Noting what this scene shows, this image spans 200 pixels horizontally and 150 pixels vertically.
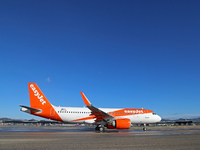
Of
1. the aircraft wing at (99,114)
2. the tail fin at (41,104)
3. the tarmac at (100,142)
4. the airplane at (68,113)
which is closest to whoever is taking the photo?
the tarmac at (100,142)

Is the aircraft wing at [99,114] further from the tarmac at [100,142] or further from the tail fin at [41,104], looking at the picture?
the tarmac at [100,142]

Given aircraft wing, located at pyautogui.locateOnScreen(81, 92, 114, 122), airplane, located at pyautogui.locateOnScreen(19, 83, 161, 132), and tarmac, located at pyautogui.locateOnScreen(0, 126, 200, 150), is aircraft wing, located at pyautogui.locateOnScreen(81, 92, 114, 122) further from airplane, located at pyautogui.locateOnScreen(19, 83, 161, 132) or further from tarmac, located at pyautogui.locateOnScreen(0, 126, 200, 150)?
tarmac, located at pyautogui.locateOnScreen(0, 126, 200, 150)

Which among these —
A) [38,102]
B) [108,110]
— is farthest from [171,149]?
[38,102]

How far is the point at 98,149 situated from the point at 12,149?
13.5 ft

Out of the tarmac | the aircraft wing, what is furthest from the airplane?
the tarmac

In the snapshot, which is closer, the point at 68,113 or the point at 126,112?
the point at 68,113

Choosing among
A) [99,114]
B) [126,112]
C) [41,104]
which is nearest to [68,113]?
[41,104]

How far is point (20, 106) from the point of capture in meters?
22.2

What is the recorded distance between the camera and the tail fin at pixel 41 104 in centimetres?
2430

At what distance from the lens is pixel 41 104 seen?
24.5 m

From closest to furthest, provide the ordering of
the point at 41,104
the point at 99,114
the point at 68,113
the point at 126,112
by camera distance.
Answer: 1. the point at 99,114
2. the point at 41,104
3. the point at 68,113
4. the point at 126,112

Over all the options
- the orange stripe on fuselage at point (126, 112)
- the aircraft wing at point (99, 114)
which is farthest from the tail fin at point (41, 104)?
the orange stripe on fuselage at point (126, 112)

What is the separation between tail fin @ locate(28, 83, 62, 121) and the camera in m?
24.3

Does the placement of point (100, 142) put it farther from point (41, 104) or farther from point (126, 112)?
point (126, 112)
